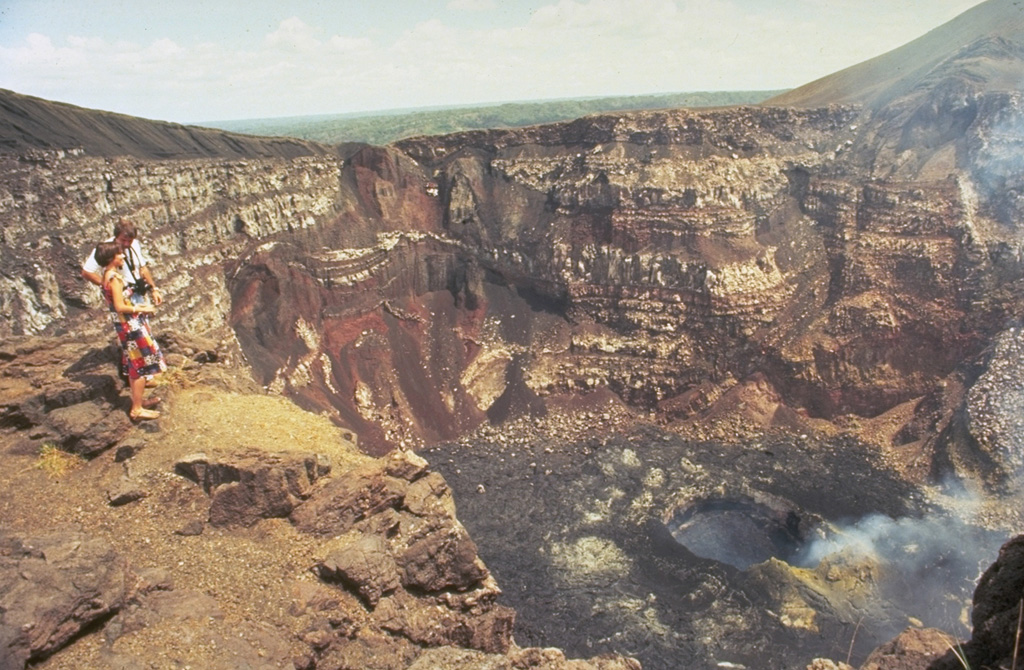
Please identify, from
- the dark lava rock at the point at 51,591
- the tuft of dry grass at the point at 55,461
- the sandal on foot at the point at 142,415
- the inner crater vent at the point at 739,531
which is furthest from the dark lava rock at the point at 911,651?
the inner crater vent at the point at 739,531

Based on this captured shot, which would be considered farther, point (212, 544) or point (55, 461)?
point (55, 461)

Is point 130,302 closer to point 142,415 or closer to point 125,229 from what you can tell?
point 125,229

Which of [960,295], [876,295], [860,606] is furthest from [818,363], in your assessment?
[860,606]

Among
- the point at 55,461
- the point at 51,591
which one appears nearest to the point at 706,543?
the point at 55,461

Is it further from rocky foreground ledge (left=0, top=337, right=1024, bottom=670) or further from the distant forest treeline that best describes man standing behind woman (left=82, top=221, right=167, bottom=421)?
the distant forest treeline

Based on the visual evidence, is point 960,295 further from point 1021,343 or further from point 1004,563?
point 1004,563

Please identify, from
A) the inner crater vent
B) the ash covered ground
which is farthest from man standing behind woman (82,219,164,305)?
the inner crater vent
